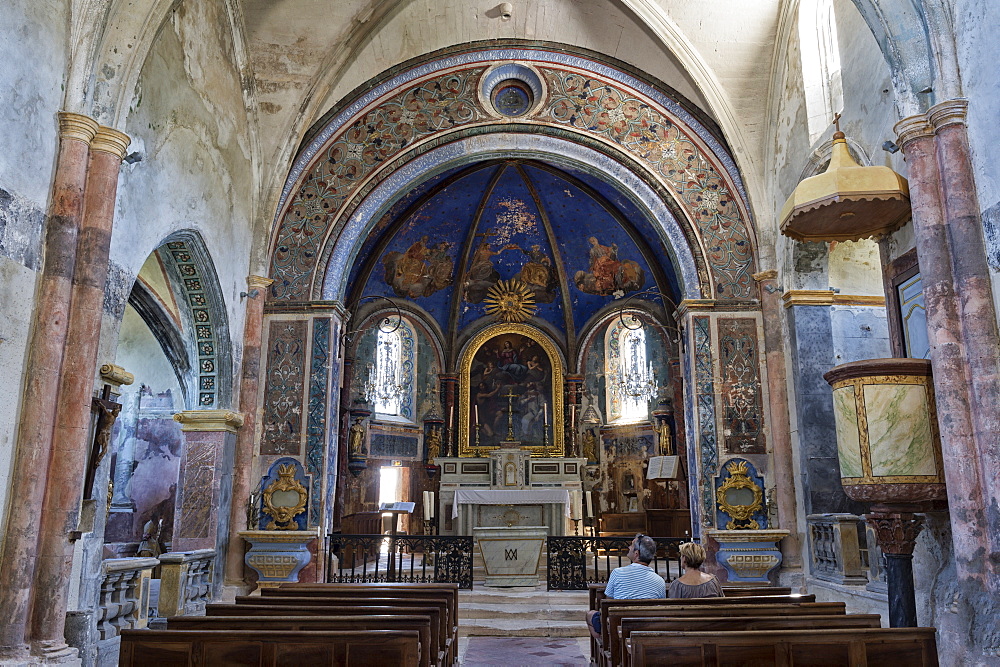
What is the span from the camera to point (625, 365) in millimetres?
18109

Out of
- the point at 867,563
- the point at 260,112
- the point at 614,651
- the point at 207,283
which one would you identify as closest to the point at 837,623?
the point at 614,651

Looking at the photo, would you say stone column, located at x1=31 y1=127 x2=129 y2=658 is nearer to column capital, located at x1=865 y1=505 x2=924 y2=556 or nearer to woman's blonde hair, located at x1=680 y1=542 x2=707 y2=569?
woman's blonde hair, located at x1=680 y1=542 x2=707 y2=569

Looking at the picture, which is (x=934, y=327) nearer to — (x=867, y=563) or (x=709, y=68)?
(x=867, y=563)

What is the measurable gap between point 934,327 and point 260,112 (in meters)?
9.45

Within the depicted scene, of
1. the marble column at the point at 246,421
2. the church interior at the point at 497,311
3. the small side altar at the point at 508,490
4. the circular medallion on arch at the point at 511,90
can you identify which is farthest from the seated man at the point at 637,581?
the circular medallion on arch at the point at 511,90

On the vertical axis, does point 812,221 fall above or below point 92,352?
above

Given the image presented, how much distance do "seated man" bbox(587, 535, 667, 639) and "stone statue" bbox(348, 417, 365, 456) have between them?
9.80 m

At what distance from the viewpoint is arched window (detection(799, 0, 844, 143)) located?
32.8 ft

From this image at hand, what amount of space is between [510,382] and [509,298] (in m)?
2.07

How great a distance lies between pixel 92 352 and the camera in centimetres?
639

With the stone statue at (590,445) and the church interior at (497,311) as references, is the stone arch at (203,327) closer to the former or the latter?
the church interior at (497,311)

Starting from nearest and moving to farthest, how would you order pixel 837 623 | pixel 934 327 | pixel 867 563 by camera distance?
pixel 837 623 → pixel 934 327 → pixel 867 563

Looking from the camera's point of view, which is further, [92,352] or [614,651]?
[92,352]

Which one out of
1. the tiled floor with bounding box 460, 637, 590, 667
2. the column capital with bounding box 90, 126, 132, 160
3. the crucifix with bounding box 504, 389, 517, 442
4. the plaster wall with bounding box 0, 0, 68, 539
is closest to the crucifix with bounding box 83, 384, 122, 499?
A: the plaster wall with bounding box 0, 0, 68, 539
